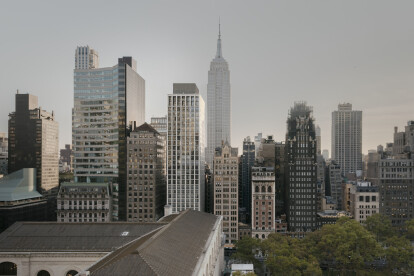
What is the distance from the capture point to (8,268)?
88.0 m

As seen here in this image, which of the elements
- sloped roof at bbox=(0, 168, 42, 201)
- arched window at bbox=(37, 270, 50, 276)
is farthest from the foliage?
sloped roof at bbox=(0, 168, 42, 201)

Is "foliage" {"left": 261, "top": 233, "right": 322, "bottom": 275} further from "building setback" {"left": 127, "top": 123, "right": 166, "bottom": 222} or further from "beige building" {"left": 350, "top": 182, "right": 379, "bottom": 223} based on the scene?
"beige building" {"left": 350, "top": 182, "right": 379, "bottom": 223}

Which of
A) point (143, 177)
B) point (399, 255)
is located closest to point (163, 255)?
point (399, 255)

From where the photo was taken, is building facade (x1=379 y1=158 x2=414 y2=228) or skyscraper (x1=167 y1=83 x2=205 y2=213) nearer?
skyscraper (x1=167 y1=83 x2=205 y2=213)

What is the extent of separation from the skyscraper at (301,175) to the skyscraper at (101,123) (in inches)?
3042

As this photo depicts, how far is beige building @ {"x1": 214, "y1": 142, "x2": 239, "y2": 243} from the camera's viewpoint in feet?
525

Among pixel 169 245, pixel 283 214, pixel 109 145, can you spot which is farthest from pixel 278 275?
pixel 109 145

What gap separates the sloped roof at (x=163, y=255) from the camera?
49125mm

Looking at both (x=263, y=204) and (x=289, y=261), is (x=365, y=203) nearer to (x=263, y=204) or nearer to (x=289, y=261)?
(x=263, y=204)

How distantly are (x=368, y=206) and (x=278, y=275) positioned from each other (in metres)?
94.4

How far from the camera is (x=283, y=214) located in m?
183

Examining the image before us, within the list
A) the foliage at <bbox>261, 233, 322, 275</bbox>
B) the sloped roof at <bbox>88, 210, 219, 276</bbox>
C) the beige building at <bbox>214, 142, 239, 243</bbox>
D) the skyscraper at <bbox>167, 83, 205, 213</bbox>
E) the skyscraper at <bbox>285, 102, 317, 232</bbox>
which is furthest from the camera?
the skyscraper at <bbox>285, 102, 317, 232</bbox>

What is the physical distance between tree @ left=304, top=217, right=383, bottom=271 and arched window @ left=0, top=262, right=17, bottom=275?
80.3 meters

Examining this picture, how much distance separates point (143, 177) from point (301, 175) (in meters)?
71.3
